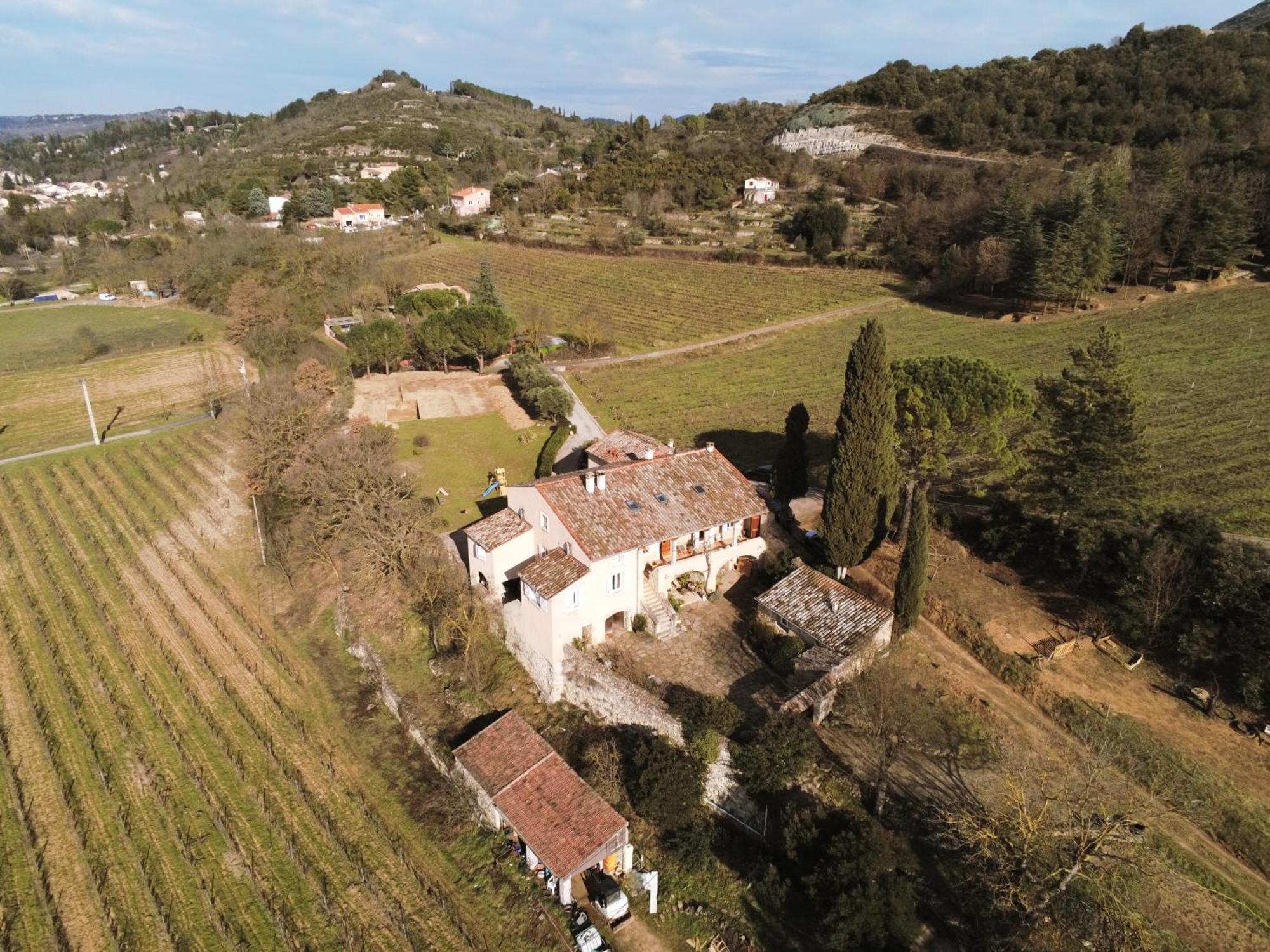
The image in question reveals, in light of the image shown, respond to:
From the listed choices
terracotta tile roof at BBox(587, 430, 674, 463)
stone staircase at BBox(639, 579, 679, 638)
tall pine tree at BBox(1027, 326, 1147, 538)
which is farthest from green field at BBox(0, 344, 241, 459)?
tall pine tree at BBox(1027, 326, 1147, 538)

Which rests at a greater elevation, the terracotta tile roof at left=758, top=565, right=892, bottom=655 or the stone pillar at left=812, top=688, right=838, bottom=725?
the terracotta tile roof at left=758, top=565, right=892, bottom=655

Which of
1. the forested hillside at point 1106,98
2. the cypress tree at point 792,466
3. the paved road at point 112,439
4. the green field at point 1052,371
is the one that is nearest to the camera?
the cypress tree at point 792,466

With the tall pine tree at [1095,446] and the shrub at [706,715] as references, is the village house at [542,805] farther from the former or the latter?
the tall pine tree at [1095,446]

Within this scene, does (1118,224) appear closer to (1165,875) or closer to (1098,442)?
(1098,442)

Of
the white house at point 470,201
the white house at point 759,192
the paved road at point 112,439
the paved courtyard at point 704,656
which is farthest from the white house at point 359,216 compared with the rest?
the paved courtyard at point 704,656

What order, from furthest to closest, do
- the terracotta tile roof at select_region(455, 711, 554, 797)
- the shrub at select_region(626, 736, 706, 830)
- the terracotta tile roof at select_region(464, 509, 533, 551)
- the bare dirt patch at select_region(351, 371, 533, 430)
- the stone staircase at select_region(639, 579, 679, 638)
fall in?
the bare dirt patch at select_region(351, 371, 533, 430) → the terracotta tile roof at select_region(464, 509, 533, 551) → the stone staircase at select_region(639, 579, 679, 638) → the terracotta tile roof at select_region(455, 711, 554, 797) → the shrub at select_region(626, 736, 706, 830)

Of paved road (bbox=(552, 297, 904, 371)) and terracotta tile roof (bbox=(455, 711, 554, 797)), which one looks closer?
terracotta tile roof (bbox=(455, 711, 554, 797))

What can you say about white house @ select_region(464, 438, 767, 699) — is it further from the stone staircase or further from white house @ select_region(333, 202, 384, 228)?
white house @ select_region(333, 202, 384, 228)
